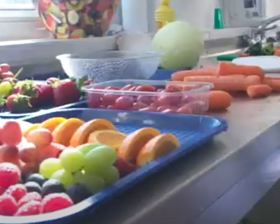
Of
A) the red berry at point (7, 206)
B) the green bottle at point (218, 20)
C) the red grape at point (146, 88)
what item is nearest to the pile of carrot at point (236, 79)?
the red grape at point (146, 88)

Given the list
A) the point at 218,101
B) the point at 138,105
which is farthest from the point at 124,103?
the point at 218,101

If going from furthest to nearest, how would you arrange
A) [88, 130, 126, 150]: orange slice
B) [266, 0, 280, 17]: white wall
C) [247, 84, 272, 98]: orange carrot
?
[266, 0, 280, 17]: white wall < [247, 84, 272, 98]: orange carrot < [88, 130, 126, 150]: orange slice

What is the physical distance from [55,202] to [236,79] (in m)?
0.73

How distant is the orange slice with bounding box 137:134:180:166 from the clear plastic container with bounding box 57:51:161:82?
1.70 feet

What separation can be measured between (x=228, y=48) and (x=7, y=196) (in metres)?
1.99

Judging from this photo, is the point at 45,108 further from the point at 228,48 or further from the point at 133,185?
the point at 228,48

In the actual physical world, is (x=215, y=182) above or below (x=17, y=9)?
below

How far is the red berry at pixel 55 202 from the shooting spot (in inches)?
17.1

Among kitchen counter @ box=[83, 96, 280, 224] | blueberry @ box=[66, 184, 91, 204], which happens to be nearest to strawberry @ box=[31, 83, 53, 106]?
kitchen counter @ box=[83, 96, 280, 224]

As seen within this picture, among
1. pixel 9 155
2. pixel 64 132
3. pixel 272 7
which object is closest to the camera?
pixel 9 155

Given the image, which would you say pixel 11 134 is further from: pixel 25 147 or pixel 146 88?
pixel 146 88

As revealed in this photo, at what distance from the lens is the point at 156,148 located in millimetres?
585

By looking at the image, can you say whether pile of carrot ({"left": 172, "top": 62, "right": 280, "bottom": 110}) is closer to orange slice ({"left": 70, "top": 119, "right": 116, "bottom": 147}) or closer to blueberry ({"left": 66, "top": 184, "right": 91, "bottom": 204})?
orange slice ({"left": 70, "top": 119, "right": 116, "bottom": 147})

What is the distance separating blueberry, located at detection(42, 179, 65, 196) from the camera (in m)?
0.47
